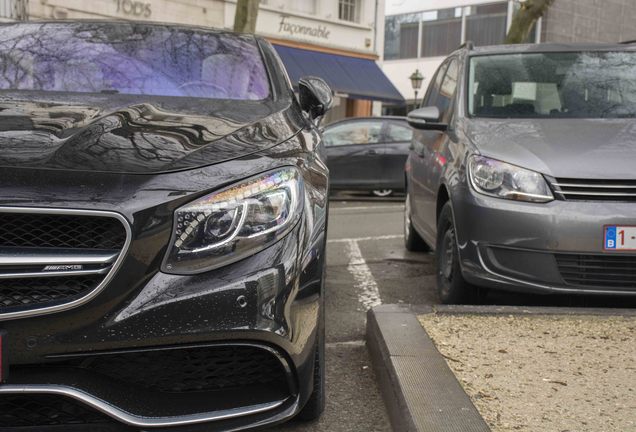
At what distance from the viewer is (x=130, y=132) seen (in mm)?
2248

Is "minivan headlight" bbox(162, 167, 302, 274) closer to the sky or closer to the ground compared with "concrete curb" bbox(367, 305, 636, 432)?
closer to the sky

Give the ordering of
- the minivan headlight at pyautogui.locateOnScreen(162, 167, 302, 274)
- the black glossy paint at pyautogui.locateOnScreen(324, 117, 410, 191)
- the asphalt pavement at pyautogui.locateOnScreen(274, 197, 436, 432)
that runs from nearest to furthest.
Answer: the minivan headlight at pyautogui.locateOnScreen(162, 167, 302, 274) → the asphalt pavement at pyautogui.locateOnScreen(274, 197, 436, 432) → the black glossy paint at pyautogui.locateOnScreen(324, 117, 410, 191)

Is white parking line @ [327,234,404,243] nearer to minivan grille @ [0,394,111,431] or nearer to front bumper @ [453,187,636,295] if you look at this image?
front bumper @ [453,187,636,295]

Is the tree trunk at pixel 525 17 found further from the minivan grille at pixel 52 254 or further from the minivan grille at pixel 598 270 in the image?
the minivan grille at pixel 52 254

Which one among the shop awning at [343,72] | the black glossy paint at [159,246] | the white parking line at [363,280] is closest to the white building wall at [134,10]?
the shop awning at [343,72]

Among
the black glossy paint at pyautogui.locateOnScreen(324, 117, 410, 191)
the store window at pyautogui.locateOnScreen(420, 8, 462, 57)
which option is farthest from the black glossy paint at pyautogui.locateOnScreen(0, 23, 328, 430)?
the store window at pyautogui.locateOnScreen(420, 8, 462, 57)

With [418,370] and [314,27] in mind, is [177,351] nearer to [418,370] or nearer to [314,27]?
[418,370]

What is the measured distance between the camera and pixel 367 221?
891 centimetres

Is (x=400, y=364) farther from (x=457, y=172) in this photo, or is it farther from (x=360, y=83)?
(x=360, y=83)

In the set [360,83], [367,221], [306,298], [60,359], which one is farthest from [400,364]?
[360,83]

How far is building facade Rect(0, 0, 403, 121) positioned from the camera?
57.1ft

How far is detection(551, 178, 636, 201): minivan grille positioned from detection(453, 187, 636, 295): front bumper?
36 millimetres

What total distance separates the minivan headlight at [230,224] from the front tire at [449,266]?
1.97 metres

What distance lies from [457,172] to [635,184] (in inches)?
37.3
